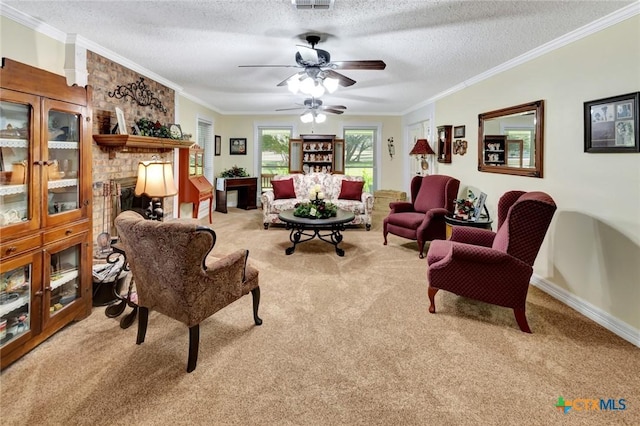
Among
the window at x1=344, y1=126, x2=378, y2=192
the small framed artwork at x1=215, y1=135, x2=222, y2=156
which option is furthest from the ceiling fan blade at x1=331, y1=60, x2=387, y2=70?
the small framed artwork at x1=215, y1=135, x2=222, y2=156

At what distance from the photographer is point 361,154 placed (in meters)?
8.38

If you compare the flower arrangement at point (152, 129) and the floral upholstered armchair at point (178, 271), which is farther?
the flower arrangement at point (152, 129)

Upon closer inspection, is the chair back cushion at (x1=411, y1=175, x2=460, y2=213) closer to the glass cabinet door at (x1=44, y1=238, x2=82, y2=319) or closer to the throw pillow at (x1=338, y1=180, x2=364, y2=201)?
the throw pillow at (x1=338, y1=180, x2=364, y2=201)

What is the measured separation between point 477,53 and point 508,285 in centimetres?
253

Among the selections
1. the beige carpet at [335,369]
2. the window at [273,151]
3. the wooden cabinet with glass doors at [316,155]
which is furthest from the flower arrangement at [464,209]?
the window at [273,151]

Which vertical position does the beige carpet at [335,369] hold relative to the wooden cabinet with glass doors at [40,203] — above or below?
below

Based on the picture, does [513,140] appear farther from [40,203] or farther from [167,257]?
[40,203]

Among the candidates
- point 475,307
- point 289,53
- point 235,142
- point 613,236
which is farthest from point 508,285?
point 235,142

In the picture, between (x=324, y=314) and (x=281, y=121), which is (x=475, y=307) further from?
(x=281, y=121)

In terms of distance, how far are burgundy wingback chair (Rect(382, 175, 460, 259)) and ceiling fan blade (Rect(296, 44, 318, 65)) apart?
2.44 meters

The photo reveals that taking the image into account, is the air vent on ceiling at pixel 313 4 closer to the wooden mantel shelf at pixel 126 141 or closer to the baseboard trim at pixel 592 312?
the wooden mantel shelf at pixel 126 141

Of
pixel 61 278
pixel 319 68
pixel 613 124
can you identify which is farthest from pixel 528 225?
pixel 61 278

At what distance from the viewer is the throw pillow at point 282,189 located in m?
6.38

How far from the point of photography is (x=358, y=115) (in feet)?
26.8
